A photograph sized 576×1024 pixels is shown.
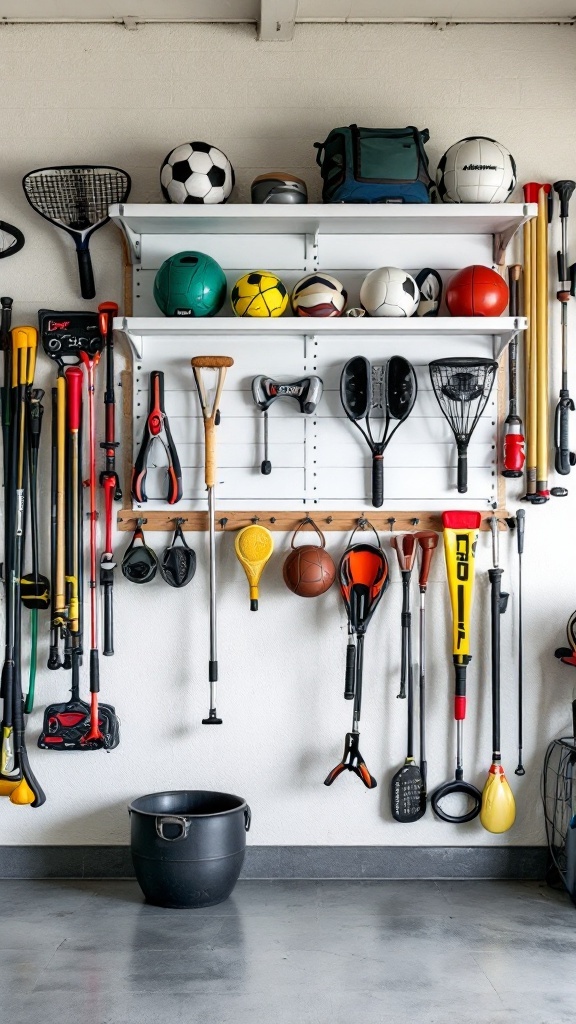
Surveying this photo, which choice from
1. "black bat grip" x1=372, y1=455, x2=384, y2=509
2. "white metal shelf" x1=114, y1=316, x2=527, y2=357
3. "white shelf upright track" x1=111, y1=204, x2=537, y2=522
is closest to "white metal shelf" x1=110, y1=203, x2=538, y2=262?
"white shelf upright track" x1=111, y1=204, x2=537, y2=522

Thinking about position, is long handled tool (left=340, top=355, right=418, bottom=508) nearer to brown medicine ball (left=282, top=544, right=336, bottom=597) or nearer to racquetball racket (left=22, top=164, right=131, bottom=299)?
brown medicine ball (left=282, top=544, right=336, bottom=597)

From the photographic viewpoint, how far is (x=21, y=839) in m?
3.51

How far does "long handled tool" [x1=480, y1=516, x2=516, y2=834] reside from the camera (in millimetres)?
3426

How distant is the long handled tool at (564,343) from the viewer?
3.54m

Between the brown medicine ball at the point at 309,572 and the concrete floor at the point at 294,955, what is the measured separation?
1.14 meters

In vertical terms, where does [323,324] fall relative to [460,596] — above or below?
above

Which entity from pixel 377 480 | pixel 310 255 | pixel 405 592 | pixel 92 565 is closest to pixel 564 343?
pixel 377 480

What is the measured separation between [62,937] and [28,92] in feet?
10.5

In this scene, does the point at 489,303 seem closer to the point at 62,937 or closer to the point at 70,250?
the point at 70,250

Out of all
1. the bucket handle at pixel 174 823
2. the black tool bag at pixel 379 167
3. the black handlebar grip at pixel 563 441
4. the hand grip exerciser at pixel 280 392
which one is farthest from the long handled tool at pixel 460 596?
the black tool bag at pixel 379 167

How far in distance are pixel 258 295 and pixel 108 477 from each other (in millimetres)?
911

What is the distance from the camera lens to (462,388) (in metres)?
3.44

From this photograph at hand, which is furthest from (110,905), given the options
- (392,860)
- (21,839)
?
(392,860)

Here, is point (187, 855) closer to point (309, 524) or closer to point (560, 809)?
point (309, 524)
